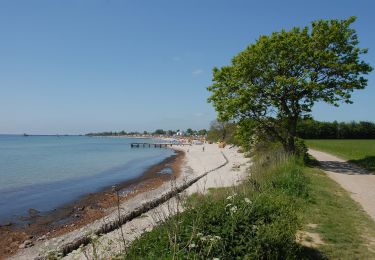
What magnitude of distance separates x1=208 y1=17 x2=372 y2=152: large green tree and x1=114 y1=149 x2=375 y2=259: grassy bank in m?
12.7

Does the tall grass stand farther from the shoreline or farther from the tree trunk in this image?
the tree trunk

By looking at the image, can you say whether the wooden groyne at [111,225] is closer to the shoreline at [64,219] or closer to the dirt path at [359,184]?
the shoreline at [64,219]

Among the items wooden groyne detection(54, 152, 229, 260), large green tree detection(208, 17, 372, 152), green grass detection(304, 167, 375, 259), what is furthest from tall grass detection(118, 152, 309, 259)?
large green tree detection(208, 17, 372, 152)

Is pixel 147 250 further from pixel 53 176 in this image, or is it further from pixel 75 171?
pixel 75 171

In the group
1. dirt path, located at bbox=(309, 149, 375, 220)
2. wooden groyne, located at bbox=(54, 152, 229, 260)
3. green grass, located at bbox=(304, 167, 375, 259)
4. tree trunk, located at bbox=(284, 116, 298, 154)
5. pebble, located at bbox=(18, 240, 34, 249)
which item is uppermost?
tree trunk, located at bbox=(284, 116, 298, 154)

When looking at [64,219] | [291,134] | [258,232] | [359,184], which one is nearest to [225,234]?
[258,232]

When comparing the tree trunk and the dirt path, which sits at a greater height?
the tree trunk

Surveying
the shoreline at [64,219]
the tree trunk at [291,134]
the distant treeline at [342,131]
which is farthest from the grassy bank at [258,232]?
the distant treeline at [342,131]

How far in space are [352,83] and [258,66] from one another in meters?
5.98

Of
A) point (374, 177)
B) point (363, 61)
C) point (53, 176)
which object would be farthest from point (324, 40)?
point (53, 176)

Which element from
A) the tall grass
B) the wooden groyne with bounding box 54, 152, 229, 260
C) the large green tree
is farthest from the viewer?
the large green tree

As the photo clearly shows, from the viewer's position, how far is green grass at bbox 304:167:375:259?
7684 millimetres

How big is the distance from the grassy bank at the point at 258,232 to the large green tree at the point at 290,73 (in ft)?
41.6

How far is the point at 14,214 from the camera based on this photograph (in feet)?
63.8
